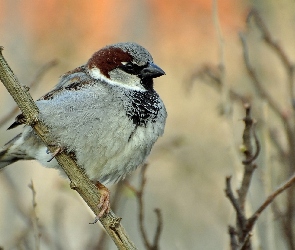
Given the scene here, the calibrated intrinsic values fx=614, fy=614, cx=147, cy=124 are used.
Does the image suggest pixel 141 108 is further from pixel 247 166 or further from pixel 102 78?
pixel 247 166

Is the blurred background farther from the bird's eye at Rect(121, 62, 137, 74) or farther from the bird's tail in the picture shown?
the bird's eye at Rect(121, 62, 137, 74)

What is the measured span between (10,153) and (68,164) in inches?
38.7

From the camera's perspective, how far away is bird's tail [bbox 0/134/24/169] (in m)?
3.28

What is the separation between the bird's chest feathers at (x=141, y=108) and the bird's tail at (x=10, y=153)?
714mm

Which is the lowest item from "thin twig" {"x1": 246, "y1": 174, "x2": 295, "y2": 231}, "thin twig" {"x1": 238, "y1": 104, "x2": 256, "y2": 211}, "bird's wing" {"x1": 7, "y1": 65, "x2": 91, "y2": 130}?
"thin twig" {"x1": 246, "y1": 174, "x2": 295, "y2": 231}

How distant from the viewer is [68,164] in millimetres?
2445

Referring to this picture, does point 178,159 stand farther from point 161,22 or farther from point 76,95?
point 161,22

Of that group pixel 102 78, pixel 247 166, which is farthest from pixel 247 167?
pixel 102 78

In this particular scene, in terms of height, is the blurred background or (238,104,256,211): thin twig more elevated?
the blurred background

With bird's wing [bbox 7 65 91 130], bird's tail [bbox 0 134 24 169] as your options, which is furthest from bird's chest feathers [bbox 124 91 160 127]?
bird's tail [bbox 0 134 24 169]

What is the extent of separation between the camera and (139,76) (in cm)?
306

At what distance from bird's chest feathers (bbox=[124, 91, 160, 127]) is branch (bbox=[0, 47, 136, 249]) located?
505 mm

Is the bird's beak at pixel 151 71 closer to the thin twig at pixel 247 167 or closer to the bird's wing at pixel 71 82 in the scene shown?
the bird's wing at pixel 71 82

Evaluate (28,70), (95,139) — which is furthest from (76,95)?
(28,70)
